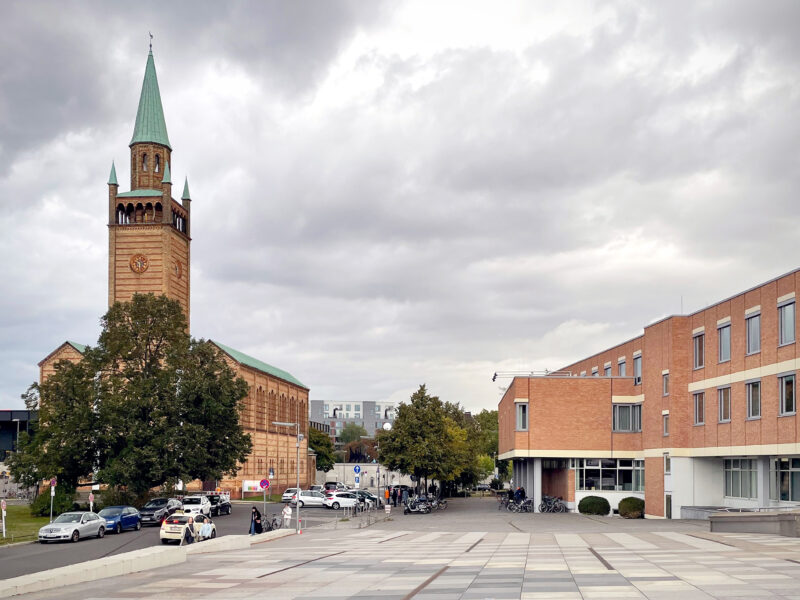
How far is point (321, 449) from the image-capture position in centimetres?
14000

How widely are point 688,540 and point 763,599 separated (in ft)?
55.8

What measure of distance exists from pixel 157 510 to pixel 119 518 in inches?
252

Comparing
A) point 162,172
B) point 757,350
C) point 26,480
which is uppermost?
point 162,172

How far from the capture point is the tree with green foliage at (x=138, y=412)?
2218 inches

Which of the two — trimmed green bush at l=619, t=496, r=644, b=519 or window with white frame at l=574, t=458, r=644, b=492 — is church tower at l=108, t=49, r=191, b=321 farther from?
trimmed green bush at l=619, t=496, r=644, b=519

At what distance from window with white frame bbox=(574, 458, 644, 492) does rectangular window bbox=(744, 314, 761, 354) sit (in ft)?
58.1

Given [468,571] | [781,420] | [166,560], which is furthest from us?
[781,420]

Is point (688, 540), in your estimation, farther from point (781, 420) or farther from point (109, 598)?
point (109, 598)

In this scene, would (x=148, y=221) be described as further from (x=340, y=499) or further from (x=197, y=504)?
(x=197, y=504)

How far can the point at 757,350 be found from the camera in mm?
42844

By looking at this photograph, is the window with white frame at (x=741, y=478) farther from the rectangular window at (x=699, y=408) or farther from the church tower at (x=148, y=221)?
the church tower at (x=148, y=221)

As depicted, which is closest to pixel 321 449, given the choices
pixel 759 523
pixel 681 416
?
pixel 681 416

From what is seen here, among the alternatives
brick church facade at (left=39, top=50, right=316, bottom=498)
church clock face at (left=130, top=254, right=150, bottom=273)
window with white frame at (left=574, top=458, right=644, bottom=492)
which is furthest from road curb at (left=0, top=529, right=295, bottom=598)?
church clock face at (left=130, top=254, right=150, bottom=273)

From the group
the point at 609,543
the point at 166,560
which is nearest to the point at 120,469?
the point at 166,560
